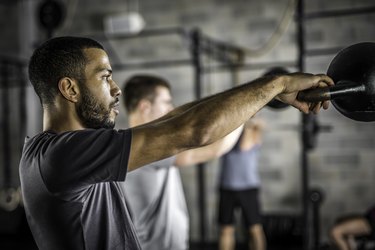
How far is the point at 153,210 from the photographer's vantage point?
63.6 inches

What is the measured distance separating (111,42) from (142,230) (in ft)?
12.2

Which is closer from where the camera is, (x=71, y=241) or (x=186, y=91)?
(x=71, y=241)

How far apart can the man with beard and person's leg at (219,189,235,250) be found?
2662 mm

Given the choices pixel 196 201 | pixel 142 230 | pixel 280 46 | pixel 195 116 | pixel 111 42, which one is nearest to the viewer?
pixel 195 116

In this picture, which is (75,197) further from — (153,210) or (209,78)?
(209,78)

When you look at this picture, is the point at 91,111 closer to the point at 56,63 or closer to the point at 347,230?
the point at 56,63

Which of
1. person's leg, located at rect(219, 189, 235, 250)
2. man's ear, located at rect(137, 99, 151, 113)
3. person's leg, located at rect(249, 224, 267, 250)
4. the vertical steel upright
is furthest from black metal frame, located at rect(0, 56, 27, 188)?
man's ear, located at rect(137, 99, 151, 113)

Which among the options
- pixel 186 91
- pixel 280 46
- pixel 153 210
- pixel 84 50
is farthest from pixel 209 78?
pixel 84 50

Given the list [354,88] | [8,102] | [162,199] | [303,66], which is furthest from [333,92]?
[8,102]

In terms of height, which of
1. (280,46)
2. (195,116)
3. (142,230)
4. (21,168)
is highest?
(280,46)

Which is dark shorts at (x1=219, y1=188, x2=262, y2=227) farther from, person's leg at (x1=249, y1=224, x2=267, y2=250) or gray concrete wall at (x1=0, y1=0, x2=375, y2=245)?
gray concrete wall at (x1=0, y1=0, x2=375, y2=245)

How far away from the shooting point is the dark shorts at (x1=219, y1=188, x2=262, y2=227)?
12.0ft

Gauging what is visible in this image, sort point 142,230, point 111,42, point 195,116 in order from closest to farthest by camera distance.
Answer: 1. point 195,116
2. point 142,230
3. point 111,42

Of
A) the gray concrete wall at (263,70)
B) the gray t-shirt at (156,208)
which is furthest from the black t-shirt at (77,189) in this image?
the gray concrete wall at (263,70)
